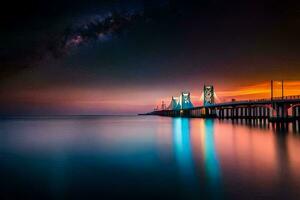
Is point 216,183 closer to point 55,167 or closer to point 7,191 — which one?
point 7,191

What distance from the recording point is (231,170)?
722 inches

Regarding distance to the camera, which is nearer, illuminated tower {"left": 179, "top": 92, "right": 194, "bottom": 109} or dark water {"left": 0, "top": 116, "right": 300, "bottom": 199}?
dark water {"left": 0, "top": 116, "right": 300, "bottom": 199}

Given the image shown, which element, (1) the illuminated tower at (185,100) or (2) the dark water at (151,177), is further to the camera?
(1) the illuminated tower at (185,100)

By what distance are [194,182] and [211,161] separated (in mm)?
7321

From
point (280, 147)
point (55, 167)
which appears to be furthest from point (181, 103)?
point (55, 167)

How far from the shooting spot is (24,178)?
16.7 meters

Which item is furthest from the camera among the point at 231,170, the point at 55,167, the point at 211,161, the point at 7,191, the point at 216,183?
the point at 211,161

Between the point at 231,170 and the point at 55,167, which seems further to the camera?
the point at 55,167

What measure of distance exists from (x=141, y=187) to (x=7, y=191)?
5.36 metres

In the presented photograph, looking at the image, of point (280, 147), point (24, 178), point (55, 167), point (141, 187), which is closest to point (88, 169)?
point (55, 167)

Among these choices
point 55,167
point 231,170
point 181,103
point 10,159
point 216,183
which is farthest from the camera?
point 181,103

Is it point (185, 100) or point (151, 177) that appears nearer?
point (151, 177)

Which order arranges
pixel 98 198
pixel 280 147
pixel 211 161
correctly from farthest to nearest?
pixel 280 147, pixel 211 161, pixel 98 198

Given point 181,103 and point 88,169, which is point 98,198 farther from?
point 181,103
